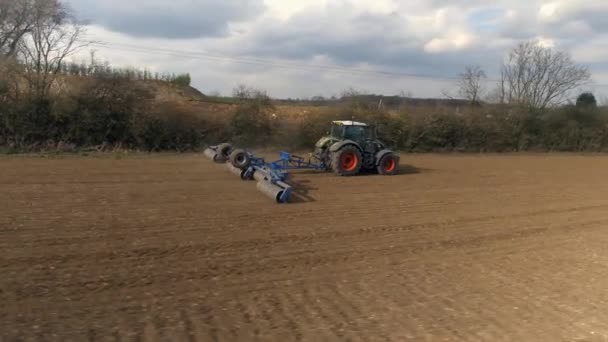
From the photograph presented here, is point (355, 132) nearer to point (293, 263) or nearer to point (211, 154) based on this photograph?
point (211, 154)

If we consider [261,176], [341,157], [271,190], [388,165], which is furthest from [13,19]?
[271,190]

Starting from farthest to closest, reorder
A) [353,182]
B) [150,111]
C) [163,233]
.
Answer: [150,111]
[353,182]
[163,233]

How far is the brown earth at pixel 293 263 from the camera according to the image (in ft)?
17.1

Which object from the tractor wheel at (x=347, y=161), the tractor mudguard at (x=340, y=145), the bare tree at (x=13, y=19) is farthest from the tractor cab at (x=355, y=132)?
the bare tree at (x=13, y=19)

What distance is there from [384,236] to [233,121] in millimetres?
15243

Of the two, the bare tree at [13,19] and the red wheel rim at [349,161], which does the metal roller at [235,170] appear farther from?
the bare tree at [13,19]

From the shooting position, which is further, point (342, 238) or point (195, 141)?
point (195, 141)

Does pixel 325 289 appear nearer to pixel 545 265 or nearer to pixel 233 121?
pixel 545 265

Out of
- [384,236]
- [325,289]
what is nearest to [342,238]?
[384,236]

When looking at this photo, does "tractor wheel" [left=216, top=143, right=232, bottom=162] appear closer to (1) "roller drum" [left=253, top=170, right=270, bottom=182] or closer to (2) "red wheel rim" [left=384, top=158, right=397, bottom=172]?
(1) "roller drum" [left=253, top=170, right=270, bottom=182]

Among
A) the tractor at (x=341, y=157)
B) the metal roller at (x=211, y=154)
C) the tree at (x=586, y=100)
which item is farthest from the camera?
the tree at (x=586, y=100)

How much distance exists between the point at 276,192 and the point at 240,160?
3.80 m

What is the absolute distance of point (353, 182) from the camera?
14453mm

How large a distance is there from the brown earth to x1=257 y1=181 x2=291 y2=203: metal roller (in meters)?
0.27
